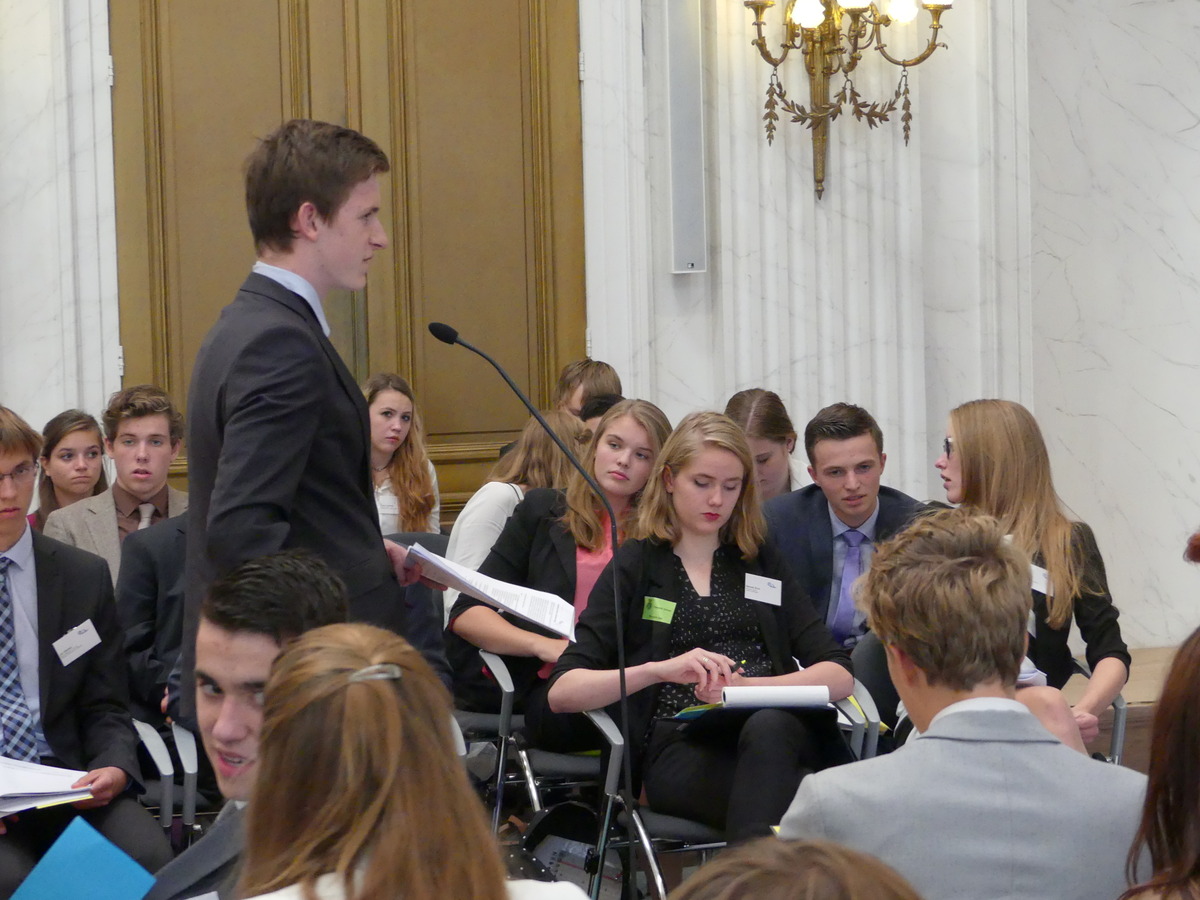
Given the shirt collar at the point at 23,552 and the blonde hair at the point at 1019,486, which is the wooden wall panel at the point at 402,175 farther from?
the blonde hair at the point at 1019,486

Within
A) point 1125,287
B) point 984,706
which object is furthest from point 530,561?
point 1125,287

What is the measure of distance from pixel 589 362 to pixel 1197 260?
9.85 ft

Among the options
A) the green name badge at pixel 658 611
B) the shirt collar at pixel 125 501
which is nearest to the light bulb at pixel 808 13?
the green name badge at pixel 658 611

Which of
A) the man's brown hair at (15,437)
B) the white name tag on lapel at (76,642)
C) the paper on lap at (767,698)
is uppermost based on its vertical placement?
the man's brown hair at (15,437)

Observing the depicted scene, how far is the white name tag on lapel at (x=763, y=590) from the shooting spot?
11.0 ft

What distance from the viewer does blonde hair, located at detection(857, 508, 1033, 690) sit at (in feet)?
5.95

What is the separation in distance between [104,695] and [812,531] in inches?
76.8

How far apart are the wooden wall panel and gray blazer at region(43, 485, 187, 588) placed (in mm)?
1218

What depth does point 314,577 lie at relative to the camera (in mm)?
1882

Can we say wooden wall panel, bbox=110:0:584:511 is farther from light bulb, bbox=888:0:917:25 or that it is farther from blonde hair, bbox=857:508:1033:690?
blonde hair, bbox=857:508:1033:690

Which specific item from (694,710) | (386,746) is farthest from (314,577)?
(694,710)

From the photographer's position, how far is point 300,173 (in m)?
2.21

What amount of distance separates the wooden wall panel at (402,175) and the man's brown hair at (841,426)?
1755 mm

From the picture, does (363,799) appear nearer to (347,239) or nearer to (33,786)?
(347,239)
